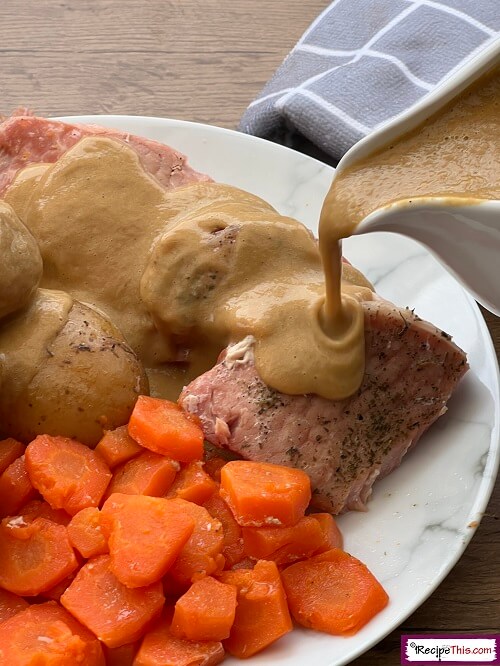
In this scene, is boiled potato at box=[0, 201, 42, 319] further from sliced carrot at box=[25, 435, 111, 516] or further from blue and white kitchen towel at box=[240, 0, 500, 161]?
blue and white kitchen towel at box=[240, 0, 500, 161]

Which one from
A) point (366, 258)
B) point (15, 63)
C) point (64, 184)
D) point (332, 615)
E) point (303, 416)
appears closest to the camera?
point (332, 615)

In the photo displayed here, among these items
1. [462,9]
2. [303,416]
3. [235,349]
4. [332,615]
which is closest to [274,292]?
[235,349]

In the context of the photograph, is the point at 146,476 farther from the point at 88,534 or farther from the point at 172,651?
the point at 172,651

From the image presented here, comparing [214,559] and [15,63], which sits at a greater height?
[15,63]

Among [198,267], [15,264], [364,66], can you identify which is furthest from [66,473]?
[364,66]

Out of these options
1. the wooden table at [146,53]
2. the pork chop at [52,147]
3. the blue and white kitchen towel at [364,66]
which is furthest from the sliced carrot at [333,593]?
the wooden table at [146,53]

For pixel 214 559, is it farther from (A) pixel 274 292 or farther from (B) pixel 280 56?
(B) pixel 280 56

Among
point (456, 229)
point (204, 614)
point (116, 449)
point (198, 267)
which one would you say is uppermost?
point (456, 229)
